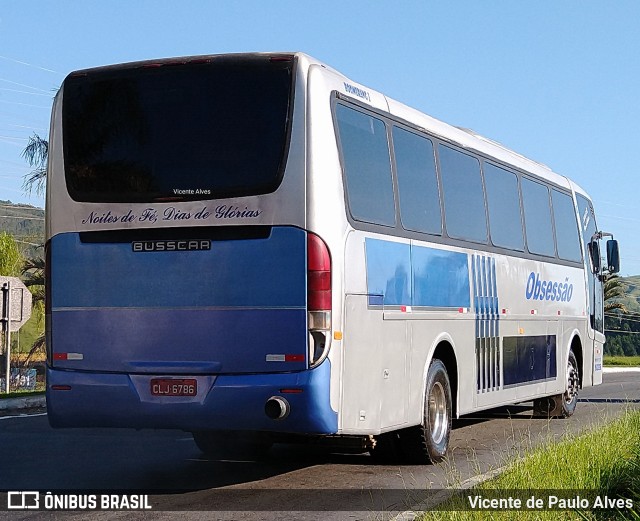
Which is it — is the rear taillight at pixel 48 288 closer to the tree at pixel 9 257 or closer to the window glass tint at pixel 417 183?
the window glass tint at pixel 417 183

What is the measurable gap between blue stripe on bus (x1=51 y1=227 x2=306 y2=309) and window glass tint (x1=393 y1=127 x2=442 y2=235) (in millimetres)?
2277

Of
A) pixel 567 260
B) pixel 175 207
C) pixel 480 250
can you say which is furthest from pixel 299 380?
pixel 567 260

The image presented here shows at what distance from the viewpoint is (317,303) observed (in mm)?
9977

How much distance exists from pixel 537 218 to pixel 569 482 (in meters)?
8.21

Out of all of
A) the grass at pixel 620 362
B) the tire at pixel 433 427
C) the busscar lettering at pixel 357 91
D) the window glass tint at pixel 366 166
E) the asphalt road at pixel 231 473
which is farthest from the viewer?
the grass at pixel 620 362

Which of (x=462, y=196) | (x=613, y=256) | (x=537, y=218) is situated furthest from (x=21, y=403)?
(x=613, y=256)

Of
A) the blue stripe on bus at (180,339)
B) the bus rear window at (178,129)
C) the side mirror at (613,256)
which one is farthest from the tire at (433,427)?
the side mirror at (613,256)

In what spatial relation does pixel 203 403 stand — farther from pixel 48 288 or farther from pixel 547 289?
pixel 547 289

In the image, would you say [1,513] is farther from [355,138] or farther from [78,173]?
[355,138]

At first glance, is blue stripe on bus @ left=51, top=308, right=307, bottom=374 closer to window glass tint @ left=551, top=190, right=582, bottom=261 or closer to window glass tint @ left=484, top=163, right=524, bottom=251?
window glass tint @ left=484, top=163, right=524, bottom=251

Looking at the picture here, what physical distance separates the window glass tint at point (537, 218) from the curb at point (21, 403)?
7.74 metres

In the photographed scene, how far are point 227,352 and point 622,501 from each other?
3.27m

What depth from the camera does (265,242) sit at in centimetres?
1006

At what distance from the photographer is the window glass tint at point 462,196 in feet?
44.4
